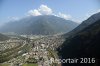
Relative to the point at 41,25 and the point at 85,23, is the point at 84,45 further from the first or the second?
the point at 41,25

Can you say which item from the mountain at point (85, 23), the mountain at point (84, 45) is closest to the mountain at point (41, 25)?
the mountain at point (85, 23)

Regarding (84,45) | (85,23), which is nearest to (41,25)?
(85,23)

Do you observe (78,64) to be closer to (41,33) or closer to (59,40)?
(59,40)

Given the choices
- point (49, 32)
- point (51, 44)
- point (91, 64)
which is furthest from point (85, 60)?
point (49, 32)

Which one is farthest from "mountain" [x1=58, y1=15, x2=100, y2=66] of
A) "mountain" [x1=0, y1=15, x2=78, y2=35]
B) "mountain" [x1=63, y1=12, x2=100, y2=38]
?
"mountain" [x1=0, y1=15, x2=78, y2=35]

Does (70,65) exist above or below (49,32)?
below

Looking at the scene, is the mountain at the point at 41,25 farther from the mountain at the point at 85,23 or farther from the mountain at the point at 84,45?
the mountain at the point at 84,45

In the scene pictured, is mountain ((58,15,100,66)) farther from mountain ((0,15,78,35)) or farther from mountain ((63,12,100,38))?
mountain ((0,15,78,35))
